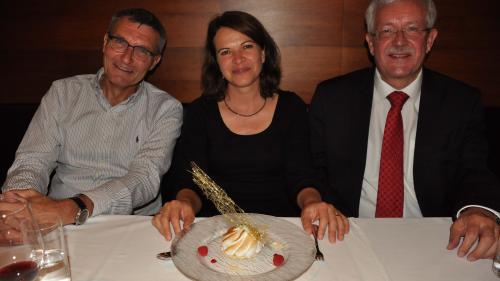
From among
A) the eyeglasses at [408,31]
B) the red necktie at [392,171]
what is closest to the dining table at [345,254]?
the red necktie at [392,171]

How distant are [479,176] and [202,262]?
1.43m

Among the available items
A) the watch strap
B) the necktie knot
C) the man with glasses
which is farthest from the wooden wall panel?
the watch strap

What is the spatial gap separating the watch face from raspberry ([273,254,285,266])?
29.2 inches

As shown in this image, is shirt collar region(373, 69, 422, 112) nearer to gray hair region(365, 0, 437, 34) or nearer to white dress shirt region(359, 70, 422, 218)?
white dress shirt region(359, 70, 422, 218)

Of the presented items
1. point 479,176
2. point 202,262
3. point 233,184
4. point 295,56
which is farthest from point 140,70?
point 479,176

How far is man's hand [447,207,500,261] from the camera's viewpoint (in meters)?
1.30

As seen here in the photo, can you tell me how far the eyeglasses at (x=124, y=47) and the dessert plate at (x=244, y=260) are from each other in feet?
4.12

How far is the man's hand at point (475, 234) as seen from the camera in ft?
4.25

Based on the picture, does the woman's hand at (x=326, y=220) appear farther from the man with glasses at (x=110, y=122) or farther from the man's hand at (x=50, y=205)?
the man with glasses at (x=110, y=122)

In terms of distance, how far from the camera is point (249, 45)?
2342 mm

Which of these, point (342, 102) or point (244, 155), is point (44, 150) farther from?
point (342, 102)

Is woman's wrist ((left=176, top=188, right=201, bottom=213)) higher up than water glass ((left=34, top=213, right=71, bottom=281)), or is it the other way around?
water glass ((left=34, top=213, right=71, bottom=281))

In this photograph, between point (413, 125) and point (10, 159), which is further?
point (10, 159)

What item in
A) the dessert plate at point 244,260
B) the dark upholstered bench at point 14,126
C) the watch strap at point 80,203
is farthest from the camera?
the dark upholstered bench at point 14,126
